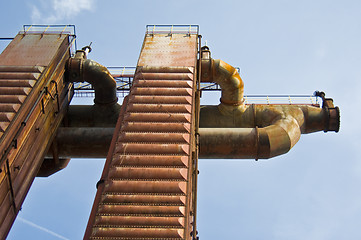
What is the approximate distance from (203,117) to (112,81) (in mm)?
3960

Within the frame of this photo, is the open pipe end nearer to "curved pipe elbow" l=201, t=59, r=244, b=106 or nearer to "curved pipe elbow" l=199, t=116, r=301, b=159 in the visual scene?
"curved pipe elbow" l=199, t=116, r=301, b=159

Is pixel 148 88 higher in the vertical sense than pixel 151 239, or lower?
higher

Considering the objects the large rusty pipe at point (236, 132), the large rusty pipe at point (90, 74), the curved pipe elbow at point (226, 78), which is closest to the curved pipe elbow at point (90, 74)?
the large rusty pipe at point (90, 74)

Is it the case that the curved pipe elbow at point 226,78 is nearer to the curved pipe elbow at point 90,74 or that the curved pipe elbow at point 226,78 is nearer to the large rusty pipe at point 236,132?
the large rusty pipe at point 236,132

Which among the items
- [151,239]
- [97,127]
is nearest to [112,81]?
[97,127]

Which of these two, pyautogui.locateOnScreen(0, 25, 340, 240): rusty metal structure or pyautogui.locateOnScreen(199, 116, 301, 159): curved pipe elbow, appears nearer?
pyautogui.locateOnScreen(0, 25, 340, 240): rusty metal structure

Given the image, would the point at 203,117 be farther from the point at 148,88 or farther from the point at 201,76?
the point at 148,88

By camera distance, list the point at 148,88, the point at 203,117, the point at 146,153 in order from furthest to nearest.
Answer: the point at 203,117 < the point at 148,88 < the point at 146,153

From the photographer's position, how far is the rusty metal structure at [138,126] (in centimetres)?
847

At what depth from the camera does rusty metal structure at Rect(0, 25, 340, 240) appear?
847 cm

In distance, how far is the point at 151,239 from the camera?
25.4 feet

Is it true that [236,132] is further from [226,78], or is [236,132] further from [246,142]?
[226,78]

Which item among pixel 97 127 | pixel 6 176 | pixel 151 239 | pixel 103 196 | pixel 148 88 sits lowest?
pixel 151 239

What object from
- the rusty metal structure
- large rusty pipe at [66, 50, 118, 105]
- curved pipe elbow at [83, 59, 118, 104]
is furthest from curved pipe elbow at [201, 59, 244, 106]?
large rusty pipe at [66, 50, 118, 105]
